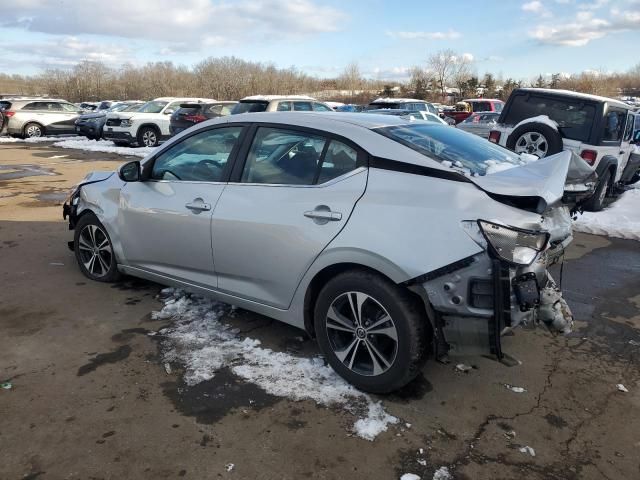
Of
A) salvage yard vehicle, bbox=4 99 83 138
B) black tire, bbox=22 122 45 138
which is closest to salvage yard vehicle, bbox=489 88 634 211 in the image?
salvage yard vehicle, bbox=4 99 83 138

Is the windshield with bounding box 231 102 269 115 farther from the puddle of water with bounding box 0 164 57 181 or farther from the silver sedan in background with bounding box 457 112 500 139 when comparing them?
the silver sedan in background with bounding box 457 112 500 139

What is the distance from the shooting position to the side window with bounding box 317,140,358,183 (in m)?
3.14

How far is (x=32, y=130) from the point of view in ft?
73.6

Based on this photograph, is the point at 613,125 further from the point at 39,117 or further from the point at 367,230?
the point at 39,117

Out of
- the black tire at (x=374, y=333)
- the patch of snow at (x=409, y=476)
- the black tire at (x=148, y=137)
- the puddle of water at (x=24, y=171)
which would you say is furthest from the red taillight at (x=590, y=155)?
the black tire at (x=148, y=137)

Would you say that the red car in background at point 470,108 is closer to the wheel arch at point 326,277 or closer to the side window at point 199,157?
the side window at point 199,157

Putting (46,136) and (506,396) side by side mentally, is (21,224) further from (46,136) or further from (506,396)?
(46,136)

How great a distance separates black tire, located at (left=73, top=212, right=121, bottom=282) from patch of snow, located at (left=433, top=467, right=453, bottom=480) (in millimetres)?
3359

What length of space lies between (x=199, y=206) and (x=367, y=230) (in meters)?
1.42

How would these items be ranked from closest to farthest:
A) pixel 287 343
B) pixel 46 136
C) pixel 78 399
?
pixel 78 399, pixel 287 343, pixel 46 136

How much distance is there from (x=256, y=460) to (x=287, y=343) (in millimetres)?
1244

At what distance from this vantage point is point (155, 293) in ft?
15.1

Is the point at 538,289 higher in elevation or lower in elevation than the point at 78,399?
higher

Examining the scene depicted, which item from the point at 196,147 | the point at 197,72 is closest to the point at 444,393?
the point at 196,147
